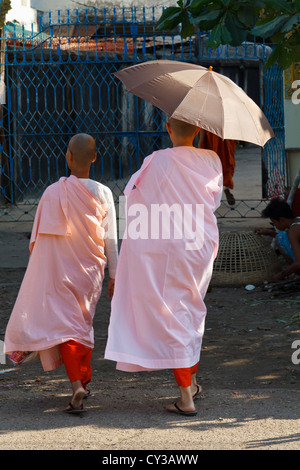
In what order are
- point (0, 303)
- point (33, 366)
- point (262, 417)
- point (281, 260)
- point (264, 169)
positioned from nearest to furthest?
point (262, 417)
point (33, 366)
point (0, 303)
point (281, 260)
point (264, 169)

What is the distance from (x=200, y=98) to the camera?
156 inches

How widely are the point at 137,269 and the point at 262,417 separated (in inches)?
37.5

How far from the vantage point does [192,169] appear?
396cm

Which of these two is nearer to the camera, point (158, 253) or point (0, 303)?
point (158, 253)

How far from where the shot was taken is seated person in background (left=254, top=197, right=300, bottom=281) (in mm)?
6465

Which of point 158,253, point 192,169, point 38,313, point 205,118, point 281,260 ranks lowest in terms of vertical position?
point 281,260

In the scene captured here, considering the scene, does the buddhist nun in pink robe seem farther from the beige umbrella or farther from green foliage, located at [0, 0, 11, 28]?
green foliage, located at [0, 0, 11, 28]

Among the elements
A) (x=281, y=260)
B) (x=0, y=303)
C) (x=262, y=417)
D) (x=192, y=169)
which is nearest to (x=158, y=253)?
(x=192, y=169)

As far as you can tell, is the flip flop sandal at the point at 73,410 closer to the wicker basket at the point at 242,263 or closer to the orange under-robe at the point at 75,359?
the orange under-robe at the point at 75,359

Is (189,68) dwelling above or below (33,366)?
above

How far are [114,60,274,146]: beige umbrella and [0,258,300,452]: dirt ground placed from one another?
137 centimetres

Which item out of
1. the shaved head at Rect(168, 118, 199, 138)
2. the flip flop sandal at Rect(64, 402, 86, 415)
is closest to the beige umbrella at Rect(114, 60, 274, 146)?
the shaved head at Rect(168, 118, 199, 138)

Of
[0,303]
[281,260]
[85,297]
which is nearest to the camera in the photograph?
[85,297]
